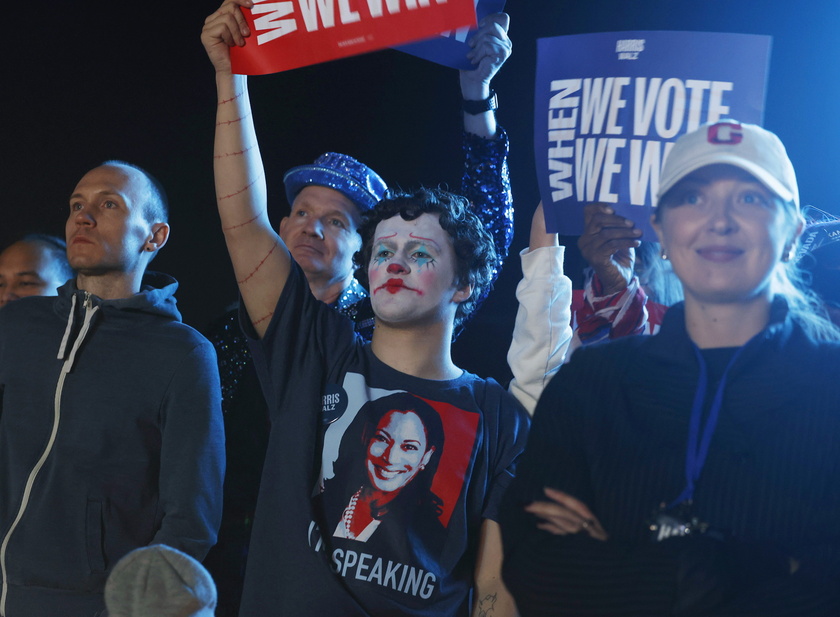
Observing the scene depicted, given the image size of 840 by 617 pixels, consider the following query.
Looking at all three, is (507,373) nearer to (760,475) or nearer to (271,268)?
(271,268)

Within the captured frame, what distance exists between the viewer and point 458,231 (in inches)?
75.4

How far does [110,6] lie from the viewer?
3258 millimetres

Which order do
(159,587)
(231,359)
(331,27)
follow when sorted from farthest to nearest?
(231,359) < (331,27) < (159,587)

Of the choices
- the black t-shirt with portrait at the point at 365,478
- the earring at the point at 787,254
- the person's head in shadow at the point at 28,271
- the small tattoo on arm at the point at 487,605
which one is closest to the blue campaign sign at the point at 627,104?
the earring at the point at 787,254

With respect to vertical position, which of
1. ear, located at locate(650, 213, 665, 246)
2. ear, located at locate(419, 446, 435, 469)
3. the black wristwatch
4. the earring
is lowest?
ear, located at locate(419, 446, 435, 469)

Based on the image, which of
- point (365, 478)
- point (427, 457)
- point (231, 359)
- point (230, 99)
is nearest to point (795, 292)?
point (427, 457)

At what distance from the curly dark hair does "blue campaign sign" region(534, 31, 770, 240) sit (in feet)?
0.93

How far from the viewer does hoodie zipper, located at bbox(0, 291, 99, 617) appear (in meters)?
1.84

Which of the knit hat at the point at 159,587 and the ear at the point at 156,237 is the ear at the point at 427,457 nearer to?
the knit hat at the point at 159,587

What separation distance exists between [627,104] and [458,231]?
0.49m

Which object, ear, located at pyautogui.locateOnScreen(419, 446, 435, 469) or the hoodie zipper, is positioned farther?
the hoodie zipper

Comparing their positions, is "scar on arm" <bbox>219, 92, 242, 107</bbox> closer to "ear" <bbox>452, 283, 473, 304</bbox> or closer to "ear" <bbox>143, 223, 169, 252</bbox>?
"ear" <bbox>143, 223, 169, 252</bbox>

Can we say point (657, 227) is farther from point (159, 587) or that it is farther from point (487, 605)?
point (159, 587)

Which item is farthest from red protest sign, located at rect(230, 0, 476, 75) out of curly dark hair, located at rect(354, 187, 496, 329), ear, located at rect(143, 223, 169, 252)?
ear, located at rect(143, 223, 169, 252)
